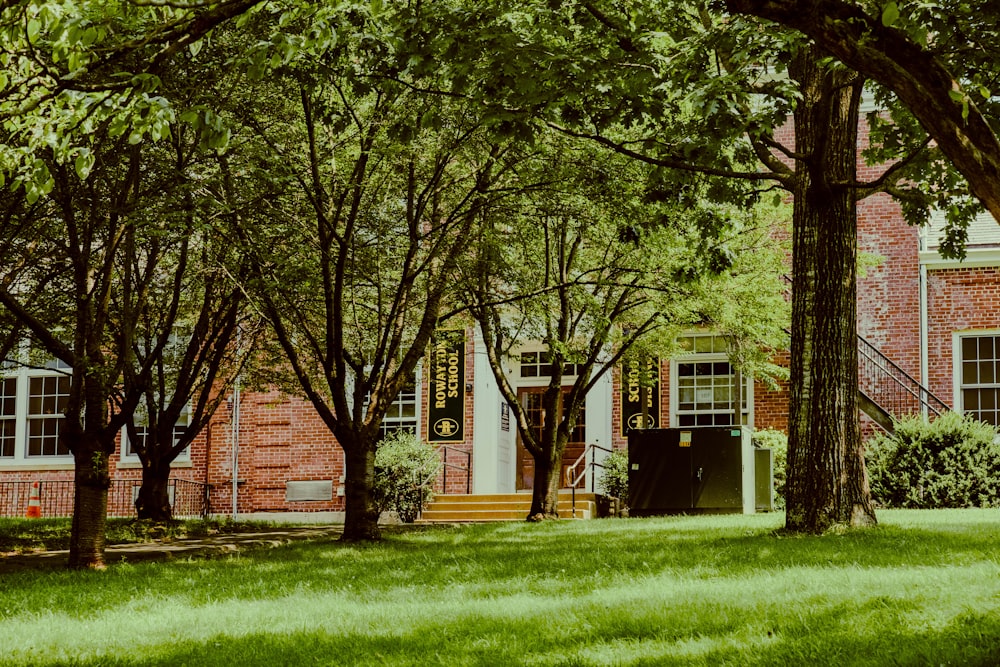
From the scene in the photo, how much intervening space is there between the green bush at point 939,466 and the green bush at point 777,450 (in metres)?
1.76

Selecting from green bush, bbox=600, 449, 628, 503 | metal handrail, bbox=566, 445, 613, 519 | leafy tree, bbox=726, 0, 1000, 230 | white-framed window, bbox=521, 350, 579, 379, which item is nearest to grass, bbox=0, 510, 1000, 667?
leafy tree, bbox=726, 0, 1000, 230

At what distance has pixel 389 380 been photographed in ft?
48.2

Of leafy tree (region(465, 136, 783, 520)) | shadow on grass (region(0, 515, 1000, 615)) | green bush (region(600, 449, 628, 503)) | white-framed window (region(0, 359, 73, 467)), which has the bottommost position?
shadow on grass (region(0, 515, 1000, 615))

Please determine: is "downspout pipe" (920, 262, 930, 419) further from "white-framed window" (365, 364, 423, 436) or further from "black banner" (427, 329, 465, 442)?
"white-framed window" (365, 364, 423, 436)

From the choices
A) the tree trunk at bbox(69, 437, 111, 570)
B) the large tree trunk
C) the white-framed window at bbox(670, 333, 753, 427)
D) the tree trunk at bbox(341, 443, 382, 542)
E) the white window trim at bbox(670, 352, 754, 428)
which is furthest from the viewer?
the white window trim at bbox(670, 352, 754, 428)

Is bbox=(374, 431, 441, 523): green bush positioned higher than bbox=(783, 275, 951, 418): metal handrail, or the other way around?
bbox=(783, 275, 951, 418): metal handrail

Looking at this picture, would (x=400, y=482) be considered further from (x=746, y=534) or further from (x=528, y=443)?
(x=746, y=534)

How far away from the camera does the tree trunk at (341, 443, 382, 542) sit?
47.2 feet

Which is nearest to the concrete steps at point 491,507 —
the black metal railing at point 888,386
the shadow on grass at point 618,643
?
the black metal railing at point 888,386

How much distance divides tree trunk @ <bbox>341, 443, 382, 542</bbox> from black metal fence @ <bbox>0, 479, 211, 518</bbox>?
11.7 meters

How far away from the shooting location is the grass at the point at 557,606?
5980mm

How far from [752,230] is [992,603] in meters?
13.3

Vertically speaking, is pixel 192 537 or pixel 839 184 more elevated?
pixel 839 184

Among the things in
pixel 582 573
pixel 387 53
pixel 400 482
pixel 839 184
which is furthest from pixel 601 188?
pixel 400 482
